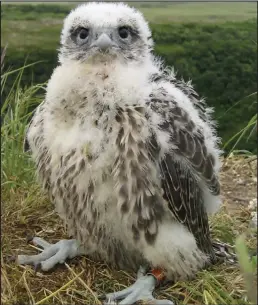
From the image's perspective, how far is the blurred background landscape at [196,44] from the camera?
238cm

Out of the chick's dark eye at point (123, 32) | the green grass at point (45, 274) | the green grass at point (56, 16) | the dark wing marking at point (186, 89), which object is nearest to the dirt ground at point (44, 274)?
the green grass at point (45, 274)

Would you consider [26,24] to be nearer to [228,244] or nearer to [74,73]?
[74,73]

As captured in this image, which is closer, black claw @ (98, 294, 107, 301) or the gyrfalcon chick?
the gyrfalcon chick

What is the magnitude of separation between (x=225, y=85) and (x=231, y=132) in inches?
16.0

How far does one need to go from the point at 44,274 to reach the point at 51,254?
0.41 feet

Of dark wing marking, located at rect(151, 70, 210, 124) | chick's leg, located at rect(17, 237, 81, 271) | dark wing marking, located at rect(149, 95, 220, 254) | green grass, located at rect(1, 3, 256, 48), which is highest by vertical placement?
green grass, located at rect(1, 3, 256, 48)

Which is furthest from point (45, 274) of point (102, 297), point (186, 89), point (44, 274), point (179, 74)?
point (179, 74)

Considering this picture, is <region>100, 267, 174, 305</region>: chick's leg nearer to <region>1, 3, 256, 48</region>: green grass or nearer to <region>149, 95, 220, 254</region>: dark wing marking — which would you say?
<region>149, 95, 220, 254</region>: dark wing marking

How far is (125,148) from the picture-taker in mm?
1884

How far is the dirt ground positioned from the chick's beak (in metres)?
0.93

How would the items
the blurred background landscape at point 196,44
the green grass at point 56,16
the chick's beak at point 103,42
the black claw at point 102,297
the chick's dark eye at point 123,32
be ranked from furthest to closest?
the blurred background landscape at point 196,44
the green grass at point 56,16
the black claw at point 102,297
the chick's dark eye at point 123,32
the chick's beak at point 103,42

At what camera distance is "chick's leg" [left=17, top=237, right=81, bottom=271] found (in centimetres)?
227

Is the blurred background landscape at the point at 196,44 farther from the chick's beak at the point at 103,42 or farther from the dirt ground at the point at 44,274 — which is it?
the dirt ground at the point at 44,274

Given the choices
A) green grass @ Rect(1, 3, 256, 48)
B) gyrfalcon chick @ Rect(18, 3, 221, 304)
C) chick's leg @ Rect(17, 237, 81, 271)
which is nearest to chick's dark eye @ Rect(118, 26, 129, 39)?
gyrfalcon chick @ Rect(18, 3, 221, 304)
